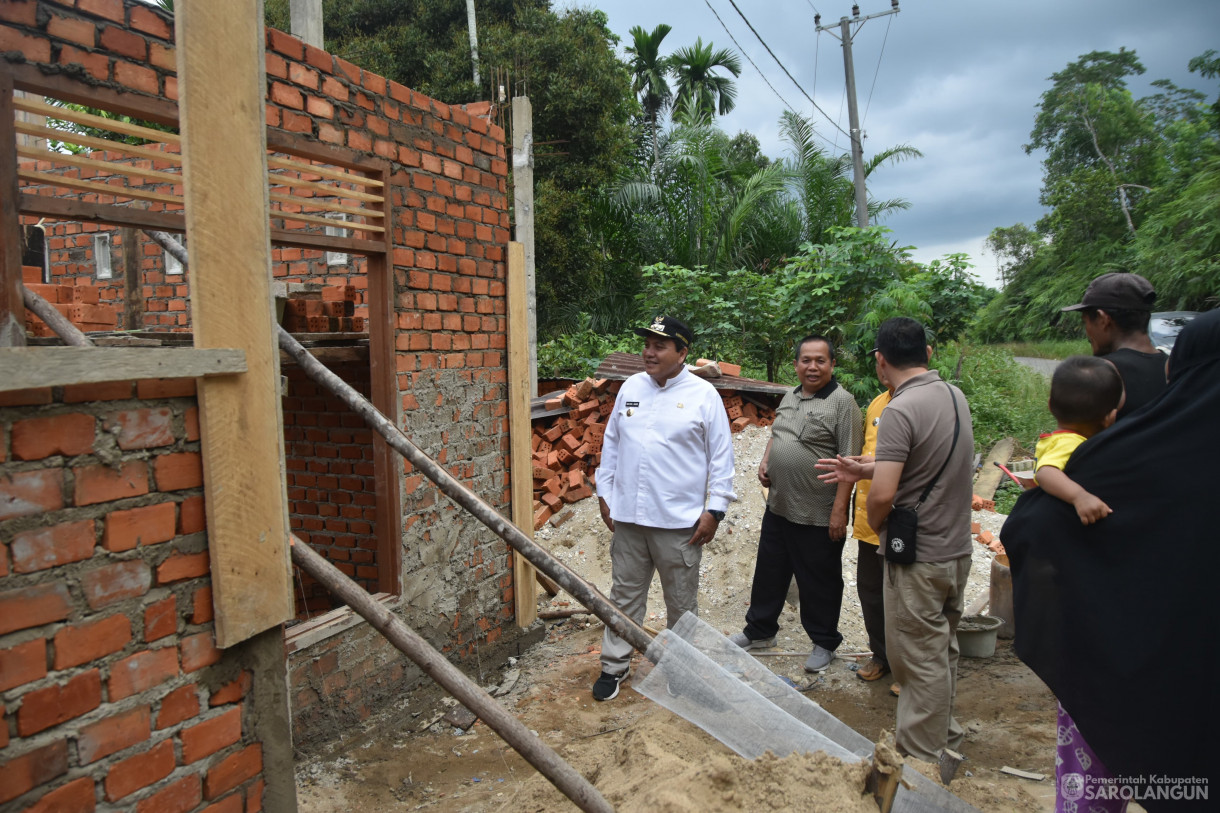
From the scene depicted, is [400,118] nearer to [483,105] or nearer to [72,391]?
[483,105]

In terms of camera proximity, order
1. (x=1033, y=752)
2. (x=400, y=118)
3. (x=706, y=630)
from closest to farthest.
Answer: (x=706, y=630) < (x=1033, y=752) < (x=400, y=118)

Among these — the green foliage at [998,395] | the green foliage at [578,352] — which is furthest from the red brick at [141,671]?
the green foliage at [578,352]

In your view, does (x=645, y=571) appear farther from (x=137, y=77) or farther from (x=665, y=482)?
(x=137, y=77)

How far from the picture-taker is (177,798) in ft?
5.84

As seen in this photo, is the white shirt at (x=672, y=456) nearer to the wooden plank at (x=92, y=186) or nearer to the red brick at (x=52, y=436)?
Answer: the wooden plank at (x=92, y=186)

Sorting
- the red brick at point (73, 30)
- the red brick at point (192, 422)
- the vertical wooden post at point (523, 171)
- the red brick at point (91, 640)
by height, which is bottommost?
the red brick at point (91, 640)

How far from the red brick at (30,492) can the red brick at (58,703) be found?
37 centimetres

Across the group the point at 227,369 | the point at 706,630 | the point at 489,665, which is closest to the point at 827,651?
the point at 489,665

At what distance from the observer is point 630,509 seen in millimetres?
4062

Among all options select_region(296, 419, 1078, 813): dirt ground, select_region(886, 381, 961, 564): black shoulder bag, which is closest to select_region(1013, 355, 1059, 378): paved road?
select_region(296, 419, 1078, 813): dirt ground

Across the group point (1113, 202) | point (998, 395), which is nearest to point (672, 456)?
point (998, 395)

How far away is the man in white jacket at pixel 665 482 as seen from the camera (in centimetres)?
398

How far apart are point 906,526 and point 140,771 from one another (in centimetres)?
269

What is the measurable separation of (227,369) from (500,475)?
2.84 m
